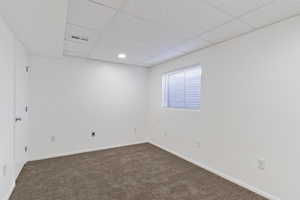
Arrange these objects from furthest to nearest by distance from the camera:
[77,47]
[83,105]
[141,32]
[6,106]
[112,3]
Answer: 1. [83,105]
2. [77,47]
3. [141,32]
4. [6,106]
5. [112,3]

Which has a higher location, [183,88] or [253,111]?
[183,88]

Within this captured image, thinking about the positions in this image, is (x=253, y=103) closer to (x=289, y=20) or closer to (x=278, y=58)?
(x=278, y=58)

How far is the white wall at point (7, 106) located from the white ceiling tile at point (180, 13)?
1553mm

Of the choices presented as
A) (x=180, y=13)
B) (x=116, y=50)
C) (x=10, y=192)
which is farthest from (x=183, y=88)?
(x=10, y=192)

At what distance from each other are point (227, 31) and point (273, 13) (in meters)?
0.54

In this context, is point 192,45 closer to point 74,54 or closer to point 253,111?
point 253,111

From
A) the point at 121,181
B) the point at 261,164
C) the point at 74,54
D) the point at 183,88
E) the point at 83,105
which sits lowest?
the point at 121,181

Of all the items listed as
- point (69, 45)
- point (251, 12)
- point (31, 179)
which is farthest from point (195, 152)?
point (69, 45)

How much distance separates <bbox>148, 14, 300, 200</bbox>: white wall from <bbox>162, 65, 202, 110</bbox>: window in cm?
24

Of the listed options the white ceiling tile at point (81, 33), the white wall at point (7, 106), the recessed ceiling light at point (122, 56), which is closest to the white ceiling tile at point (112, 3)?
the white ceiling tile at point (81, 33)

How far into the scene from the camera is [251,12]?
1.70m

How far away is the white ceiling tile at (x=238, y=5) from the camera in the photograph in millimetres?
1518

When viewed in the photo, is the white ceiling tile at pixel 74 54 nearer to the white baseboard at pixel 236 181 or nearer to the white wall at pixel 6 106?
the white wall at pixel 6 106

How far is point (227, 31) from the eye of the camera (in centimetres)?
217
